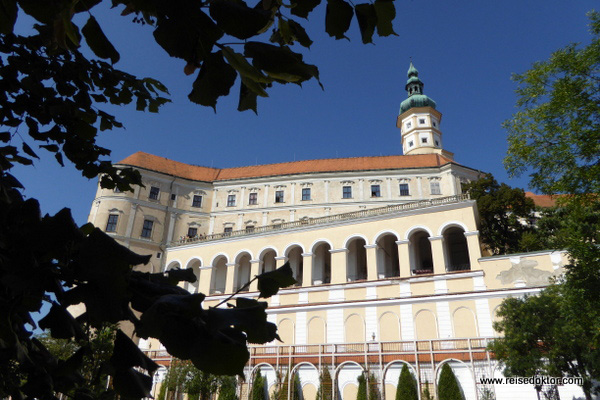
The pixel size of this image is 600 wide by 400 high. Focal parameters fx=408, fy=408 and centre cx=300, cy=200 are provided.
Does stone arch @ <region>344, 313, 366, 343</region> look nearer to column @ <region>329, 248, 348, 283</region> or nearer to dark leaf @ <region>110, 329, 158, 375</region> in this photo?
column @ <region>329, 248, 348, 283</region>

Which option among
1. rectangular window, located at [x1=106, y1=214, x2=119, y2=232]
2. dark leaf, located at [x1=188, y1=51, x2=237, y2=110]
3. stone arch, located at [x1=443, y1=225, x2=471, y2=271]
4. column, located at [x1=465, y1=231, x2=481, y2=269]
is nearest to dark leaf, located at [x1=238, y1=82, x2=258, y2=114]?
dark leaf, located at [x1=188, y1=51, x2=237, y2=110]

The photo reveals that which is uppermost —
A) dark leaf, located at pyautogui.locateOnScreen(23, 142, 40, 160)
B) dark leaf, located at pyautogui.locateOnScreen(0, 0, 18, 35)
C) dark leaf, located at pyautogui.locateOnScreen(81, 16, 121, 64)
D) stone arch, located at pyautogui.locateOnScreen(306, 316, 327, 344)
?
stone arch, located at pyautogui.locateOnScreen(306, 316, 327, 344)

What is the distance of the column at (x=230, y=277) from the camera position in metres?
32.6

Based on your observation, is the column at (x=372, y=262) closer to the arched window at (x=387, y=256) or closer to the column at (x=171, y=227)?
the arched window at (x=387, y=256)

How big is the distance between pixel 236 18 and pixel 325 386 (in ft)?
68.8

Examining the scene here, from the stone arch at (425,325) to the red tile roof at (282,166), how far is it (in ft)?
72.2

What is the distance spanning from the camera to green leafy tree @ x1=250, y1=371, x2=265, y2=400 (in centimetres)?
2069

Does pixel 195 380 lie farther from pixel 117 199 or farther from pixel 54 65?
pixel 117 199

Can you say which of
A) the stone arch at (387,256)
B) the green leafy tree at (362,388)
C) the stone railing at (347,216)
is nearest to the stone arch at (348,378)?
the green leafy tree at (362,388)

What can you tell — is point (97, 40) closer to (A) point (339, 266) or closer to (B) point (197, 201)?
(A) point (339, 266)

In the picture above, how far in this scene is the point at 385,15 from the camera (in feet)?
4.63

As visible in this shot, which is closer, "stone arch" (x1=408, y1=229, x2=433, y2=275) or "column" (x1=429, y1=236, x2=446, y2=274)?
"column" (x1=429, y1=236, x2=446, y2=274)

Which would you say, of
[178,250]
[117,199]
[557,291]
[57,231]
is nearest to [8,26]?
[57,231]

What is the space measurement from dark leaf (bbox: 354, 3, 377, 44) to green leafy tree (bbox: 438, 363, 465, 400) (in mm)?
18985
